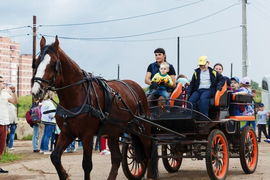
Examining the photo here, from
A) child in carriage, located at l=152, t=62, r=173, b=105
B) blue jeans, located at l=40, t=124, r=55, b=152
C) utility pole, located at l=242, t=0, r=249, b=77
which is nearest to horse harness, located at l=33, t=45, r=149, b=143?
child in carriage, located at l=152, t=62, r=173, b=105

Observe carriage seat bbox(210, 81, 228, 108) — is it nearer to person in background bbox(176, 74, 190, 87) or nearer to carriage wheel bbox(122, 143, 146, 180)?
person in background bbox(176, 74, 190, 87)

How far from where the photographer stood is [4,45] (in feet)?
556

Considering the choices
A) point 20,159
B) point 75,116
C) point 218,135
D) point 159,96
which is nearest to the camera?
point 75,116

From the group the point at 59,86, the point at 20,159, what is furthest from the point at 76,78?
the point at 20,159

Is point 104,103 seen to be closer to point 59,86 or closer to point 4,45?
point 59,86

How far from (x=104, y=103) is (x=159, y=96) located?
2232 mm

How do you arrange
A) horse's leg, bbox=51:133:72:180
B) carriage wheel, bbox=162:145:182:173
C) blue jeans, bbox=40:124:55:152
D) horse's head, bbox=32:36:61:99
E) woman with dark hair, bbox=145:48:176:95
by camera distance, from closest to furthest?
horse's head, bbox=32:36:61:99 < horse's leg, bbox=51:133:72:180 < woman with dark hair, bbox=145:48:176:95 < carriage wheel, bbox=162:145:182:173 < blue jeans, bbox=40:124:55:152

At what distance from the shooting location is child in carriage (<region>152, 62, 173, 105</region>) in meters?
9.30

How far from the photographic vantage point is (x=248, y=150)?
10055mm

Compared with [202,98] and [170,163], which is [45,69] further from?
[170,163]

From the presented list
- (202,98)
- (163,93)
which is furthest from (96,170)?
(202,98)

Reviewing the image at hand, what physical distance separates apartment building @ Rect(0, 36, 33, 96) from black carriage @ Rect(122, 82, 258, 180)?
15665 centimetres

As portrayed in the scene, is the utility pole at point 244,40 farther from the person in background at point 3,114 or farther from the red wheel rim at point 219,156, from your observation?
the person in background at point 3,114

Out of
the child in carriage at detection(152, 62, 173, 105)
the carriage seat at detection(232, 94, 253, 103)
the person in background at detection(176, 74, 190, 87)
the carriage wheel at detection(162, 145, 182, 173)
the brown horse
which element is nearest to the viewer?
the brown horse
